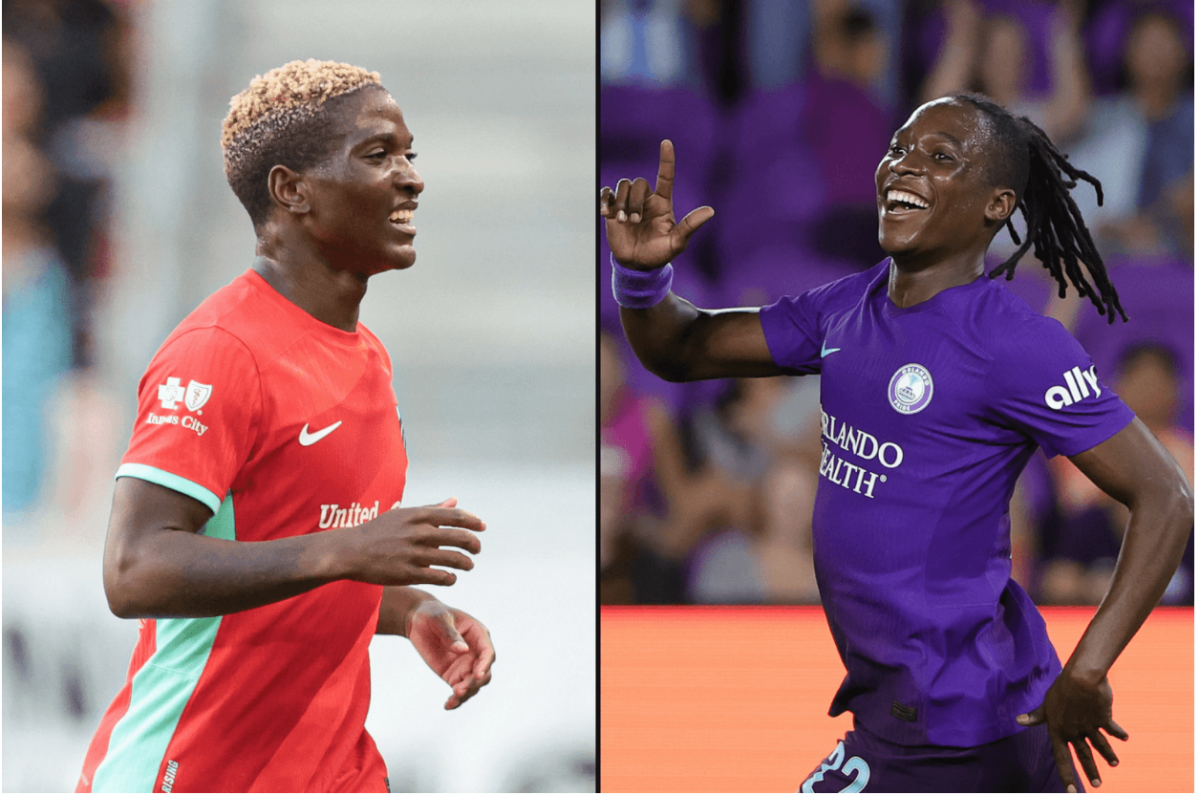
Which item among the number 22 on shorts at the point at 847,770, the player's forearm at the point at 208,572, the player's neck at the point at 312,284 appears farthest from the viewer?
the number 22 on shorts at the point at 847,770

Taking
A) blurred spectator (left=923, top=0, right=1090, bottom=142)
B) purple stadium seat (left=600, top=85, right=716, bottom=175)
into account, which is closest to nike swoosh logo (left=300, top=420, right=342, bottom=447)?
purple stadium seat (left=600, top=85, right=716, bottom=175)

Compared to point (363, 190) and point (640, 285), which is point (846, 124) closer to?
point (640, 285)

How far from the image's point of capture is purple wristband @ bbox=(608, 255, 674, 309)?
218 cm

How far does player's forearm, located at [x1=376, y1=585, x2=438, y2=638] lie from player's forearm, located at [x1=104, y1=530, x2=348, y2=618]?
0.53m

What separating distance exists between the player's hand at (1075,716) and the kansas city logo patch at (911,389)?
18.7 inches

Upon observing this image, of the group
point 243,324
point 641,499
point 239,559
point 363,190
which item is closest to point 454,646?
point 239,559

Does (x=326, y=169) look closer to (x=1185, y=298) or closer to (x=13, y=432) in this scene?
(x=13, y=432)

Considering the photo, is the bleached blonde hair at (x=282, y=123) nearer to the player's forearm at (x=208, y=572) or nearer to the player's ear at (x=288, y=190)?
the player's ear at (x=288, y=190)

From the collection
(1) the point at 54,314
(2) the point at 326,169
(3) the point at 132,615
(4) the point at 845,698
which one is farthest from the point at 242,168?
(1) the point at 54,314

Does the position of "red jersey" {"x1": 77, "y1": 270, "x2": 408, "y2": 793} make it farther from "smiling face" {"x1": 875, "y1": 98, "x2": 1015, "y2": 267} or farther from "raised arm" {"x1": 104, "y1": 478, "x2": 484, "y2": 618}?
"smiling face" {"x1": 875, "y1": 98, "x2": 1015, "y2": 267}

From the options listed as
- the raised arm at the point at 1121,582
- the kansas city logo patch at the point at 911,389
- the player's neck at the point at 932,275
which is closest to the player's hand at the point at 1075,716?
the raised arm at the point at 1121,582

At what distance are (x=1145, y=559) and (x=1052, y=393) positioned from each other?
29 cm

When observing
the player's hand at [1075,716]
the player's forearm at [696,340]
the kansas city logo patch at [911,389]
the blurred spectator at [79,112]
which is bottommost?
the player's hand at [1075,716]

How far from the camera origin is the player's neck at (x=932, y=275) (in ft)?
6.42
